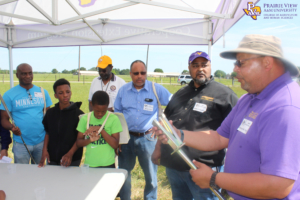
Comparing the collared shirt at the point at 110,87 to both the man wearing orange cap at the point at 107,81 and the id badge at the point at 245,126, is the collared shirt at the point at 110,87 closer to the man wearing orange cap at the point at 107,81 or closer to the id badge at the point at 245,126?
the man wearing orange cap at the point at 107,81

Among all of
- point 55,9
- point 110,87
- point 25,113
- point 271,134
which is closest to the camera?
point 271,134

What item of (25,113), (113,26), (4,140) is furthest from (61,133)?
(113,26)

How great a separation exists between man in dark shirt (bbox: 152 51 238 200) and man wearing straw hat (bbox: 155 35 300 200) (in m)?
0.51

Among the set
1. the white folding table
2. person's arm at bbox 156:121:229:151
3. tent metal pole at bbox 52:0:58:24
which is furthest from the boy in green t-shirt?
tent metal pole at bbox 52:0:58:24

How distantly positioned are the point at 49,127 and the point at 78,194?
1.17 metres

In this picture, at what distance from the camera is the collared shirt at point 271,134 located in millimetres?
825

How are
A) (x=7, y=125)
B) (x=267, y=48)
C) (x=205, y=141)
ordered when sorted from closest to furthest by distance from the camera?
1. (x=267, y=48)
2. (x=205, y=141)
3. (x=7, y=125)

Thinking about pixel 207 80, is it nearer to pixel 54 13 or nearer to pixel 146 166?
pixel 146 166

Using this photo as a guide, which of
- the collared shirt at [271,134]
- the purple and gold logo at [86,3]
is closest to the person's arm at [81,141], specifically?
the collared shirt at [271,134]

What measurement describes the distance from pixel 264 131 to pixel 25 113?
3.11 metres

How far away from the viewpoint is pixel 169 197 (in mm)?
3135

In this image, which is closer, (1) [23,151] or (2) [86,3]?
(1) [23,151]

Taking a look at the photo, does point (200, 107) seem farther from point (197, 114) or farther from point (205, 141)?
point (205, 141)

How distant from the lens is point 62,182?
5.66 ft
